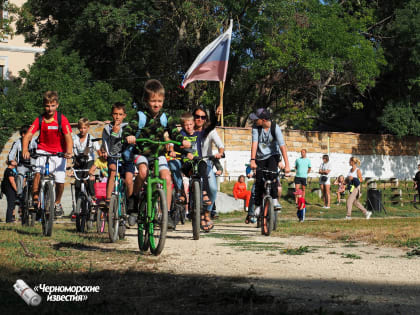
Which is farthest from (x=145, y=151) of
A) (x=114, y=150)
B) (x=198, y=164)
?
(x=198, y=164)

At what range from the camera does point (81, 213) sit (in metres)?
10.6

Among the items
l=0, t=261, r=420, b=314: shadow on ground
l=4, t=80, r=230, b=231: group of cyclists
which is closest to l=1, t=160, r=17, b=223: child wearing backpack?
l=4, t=80, r=230, b=231: group of cyclists

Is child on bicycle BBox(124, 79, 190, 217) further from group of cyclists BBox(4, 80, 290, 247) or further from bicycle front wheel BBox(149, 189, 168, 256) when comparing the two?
bicycle front wheel BBox(149, 189, 168, 256)

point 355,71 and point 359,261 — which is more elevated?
point 355,71

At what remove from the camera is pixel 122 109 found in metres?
9.58

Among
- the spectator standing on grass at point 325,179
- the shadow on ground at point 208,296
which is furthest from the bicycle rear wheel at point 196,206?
the spectator standing on grass at point 325,179

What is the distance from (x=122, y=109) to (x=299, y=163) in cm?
1294

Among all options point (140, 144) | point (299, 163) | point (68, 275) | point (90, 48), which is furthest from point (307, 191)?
point (68, 275)

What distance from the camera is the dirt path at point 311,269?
14.9 ft

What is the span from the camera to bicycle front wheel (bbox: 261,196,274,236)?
33.6 feet

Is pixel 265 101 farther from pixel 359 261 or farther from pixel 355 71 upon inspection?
pixel 359 261

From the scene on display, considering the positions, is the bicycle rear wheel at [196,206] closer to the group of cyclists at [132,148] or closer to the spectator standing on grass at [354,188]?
the group of cyclists at [132,148]

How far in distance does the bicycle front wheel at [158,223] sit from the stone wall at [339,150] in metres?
19.8

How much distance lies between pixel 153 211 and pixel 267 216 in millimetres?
3588
